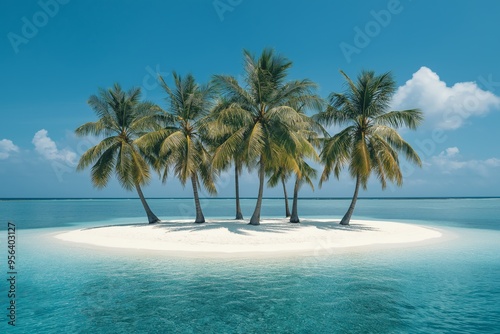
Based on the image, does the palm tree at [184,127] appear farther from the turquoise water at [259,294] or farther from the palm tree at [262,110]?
the turquoise water at [259,294]

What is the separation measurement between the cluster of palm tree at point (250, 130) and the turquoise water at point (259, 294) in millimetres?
7360

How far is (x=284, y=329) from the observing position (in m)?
6.58

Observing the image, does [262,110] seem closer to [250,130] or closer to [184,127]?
[250,130]

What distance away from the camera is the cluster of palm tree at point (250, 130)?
19.2 metres

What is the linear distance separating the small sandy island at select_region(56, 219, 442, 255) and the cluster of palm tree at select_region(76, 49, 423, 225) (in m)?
3.15

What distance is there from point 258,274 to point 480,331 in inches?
240

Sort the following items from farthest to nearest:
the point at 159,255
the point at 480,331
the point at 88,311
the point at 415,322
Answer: the point at 159,255 → the point at 88,311 → the point at 415,322 → the point at 480,331

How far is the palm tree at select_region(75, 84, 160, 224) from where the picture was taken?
23.0 metres

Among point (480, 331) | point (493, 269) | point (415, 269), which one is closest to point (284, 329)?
point (480, 331)

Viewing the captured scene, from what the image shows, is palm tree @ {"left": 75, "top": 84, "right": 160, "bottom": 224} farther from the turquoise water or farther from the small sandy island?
the turquoise water

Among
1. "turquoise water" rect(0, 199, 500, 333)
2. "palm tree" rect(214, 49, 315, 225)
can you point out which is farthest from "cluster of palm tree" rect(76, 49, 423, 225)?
"turquoise water" rect(0, 199, 500, 333)

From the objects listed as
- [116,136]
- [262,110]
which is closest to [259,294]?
[262,110]

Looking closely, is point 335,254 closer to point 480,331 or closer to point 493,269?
point 493,269

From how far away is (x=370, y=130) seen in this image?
21.6 m
